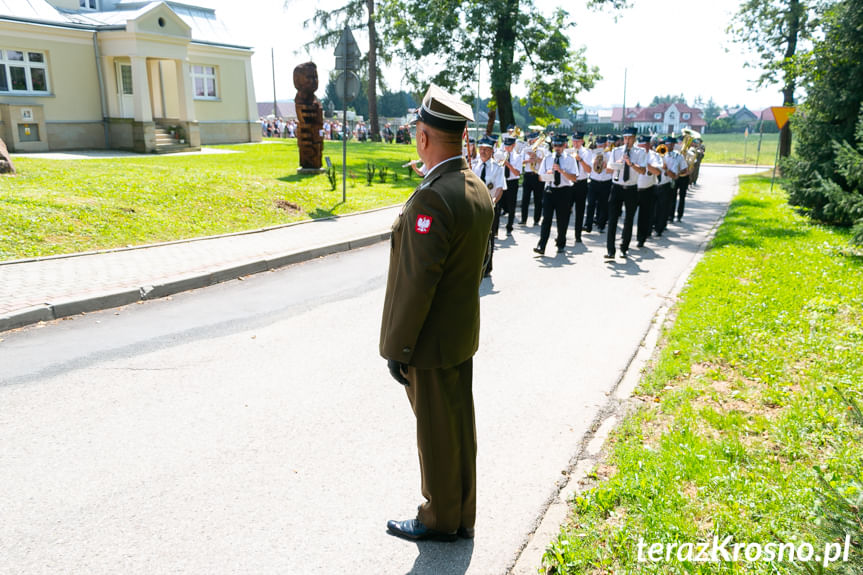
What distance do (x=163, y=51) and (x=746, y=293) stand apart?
25058 millimetres

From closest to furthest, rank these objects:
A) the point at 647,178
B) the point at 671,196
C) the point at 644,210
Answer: the point at 647,178
the point at 644,210
the point at 671,196

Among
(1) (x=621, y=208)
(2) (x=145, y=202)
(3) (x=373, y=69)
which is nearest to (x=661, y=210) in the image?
(1) (x=621, y=208)

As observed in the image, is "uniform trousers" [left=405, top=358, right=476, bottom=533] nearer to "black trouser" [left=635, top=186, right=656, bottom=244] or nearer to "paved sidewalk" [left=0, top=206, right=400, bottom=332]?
"paved sidewalk" [left=0, top=206, right=400, bottom=332]

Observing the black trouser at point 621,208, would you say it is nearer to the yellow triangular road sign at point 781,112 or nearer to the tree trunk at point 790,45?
the yellow triangular road sign at point 781,112

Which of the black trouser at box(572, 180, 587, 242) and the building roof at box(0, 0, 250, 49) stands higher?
the building roof at box(0, 0, 250, 49)

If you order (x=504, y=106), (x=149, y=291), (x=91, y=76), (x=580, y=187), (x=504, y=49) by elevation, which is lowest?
(x=149, y=291)

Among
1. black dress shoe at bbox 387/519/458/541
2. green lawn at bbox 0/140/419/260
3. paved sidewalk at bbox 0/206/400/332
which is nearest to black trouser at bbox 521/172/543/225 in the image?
paved sidewalk at bbox 0/206/400/332

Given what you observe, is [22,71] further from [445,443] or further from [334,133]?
[334,133]

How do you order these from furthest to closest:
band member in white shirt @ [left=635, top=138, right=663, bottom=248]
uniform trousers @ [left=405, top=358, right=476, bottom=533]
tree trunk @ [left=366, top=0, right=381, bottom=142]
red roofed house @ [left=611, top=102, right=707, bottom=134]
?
1. red roofed house @ [left=611, top=102, right=707, bottom=134]
2. tree trunk @ [left=366, top=0, right=381, bottom=142]
3. band member in white shirt @ [left=635, top=138, right=663, bottom=248]
4. uniform trousers @ [left=405, top=358, right=476, bottom=533]

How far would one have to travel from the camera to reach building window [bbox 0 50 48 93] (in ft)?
77.5

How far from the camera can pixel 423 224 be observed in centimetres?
297

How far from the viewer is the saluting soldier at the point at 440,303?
3.01 m

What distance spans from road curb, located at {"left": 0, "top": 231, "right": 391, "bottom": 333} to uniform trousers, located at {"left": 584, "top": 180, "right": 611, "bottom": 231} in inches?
248

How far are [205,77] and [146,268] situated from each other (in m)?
26.1
